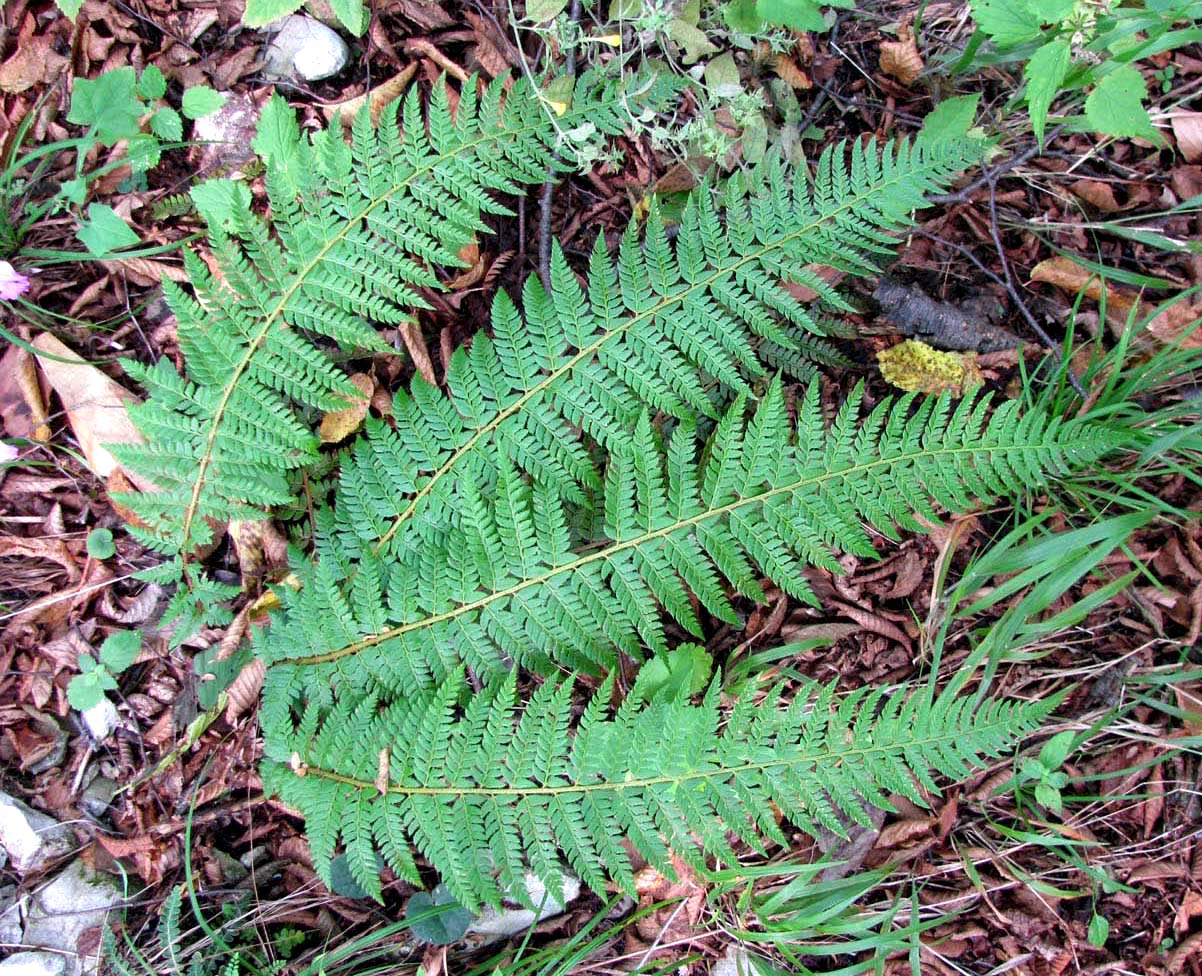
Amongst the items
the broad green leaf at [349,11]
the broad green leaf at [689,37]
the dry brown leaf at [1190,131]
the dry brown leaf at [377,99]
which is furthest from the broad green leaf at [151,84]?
the dry brown leaf at [1190,131]

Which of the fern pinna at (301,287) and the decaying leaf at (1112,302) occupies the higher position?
the fern pinna at (301,287)

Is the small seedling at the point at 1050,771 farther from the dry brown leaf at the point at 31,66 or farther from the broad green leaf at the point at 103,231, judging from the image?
the dry brown leaf at the point at 31,66

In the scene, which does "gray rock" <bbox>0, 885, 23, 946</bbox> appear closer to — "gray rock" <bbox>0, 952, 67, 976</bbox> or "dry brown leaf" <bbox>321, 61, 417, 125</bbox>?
"gray rock" <bbox>0, 952, 67, 976</bbox>

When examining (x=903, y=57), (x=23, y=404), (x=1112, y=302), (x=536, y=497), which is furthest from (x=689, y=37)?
(x=23, y=404)

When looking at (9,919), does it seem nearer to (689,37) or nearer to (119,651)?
(119,651)

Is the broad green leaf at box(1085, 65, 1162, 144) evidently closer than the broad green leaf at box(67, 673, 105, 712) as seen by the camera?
Yes

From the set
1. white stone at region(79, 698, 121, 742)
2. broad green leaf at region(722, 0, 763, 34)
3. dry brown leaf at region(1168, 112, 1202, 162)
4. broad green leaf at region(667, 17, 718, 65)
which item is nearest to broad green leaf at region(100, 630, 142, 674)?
white stone at region(79, 698, 121, 742)
